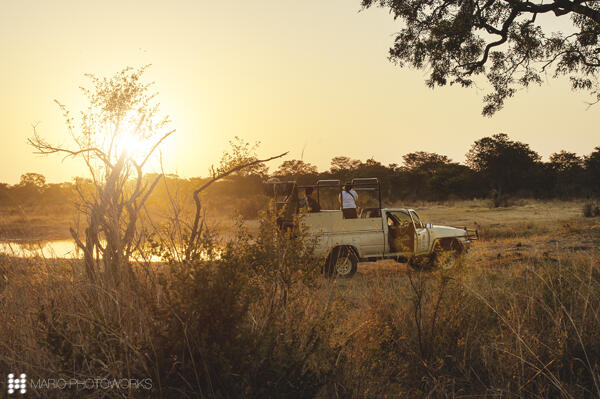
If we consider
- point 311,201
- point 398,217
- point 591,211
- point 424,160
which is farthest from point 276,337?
point 424,160

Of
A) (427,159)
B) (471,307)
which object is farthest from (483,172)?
(471,307)

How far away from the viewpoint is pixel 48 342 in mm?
3441

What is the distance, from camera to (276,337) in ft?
11.9

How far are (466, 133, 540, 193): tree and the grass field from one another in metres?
51.3

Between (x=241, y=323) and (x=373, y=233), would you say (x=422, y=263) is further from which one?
(x=373, y=233)

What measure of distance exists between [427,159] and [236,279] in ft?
238

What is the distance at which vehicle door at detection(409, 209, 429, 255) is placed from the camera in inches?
471

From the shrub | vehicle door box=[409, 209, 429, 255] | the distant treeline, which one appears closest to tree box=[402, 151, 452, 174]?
the distant treeline

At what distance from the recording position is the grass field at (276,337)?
11.0ft

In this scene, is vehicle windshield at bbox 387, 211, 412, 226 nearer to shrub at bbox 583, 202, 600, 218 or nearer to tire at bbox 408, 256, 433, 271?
tire at bbox 408, 256, 433, 271

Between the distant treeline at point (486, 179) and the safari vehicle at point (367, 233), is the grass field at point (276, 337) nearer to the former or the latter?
the safari vehicle at point (367, 233)

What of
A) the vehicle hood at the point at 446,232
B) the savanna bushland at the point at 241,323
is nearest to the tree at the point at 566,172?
the vehicle hood at the point at 446,232

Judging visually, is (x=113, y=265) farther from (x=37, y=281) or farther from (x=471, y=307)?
(x=471, y=307)

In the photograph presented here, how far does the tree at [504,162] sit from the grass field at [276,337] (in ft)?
168
